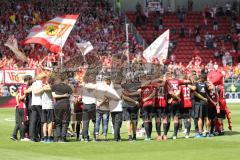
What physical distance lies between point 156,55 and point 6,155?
74.8 ft

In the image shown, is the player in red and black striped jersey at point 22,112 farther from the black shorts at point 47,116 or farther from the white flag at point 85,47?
the white flag at point 85,47

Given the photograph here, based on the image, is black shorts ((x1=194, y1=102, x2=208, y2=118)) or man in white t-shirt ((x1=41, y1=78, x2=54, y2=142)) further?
black shorts ((x1=194, y1=102, x2=208, y2=118))

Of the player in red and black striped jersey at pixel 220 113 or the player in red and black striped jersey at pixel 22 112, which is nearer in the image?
the player in red and black striped jersey at pixel 22 112

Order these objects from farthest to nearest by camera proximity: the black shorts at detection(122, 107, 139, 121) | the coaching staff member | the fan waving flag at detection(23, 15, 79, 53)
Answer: the fan waving flag at detection(23, 15, 79, 53) → the black shorts at detection(122, 107, 139, 121) → the coaching staff member

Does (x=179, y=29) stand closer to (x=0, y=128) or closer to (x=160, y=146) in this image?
(x=0, y=128)

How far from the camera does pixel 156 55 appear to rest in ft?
140

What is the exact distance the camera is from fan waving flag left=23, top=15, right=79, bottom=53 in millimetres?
41344

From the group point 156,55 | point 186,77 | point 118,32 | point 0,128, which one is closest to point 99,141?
point 186,77

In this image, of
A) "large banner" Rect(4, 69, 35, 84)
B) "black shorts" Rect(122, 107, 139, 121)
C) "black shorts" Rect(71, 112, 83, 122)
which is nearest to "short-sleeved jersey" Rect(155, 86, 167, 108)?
"black shorts" Rect(122, 107, 139, 121)

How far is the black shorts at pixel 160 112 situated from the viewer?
2455 centimetres

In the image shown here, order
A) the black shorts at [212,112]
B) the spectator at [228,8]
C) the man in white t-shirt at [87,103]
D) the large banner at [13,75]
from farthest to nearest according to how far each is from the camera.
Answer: the spectator at [228,8] → the large banner at [13,75] → the black shorts at [212,112] → the man in white t-shirt at [87,103]

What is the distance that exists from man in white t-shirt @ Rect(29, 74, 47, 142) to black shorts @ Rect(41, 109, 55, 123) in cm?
23

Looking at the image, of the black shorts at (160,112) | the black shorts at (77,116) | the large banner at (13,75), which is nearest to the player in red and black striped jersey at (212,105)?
the black shorts at (160,112)

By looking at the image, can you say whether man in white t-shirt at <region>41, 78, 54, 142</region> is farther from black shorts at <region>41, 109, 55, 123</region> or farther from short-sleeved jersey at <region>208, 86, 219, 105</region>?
short-sleeved jersey at <region>208, 86, 219, 105</region>
